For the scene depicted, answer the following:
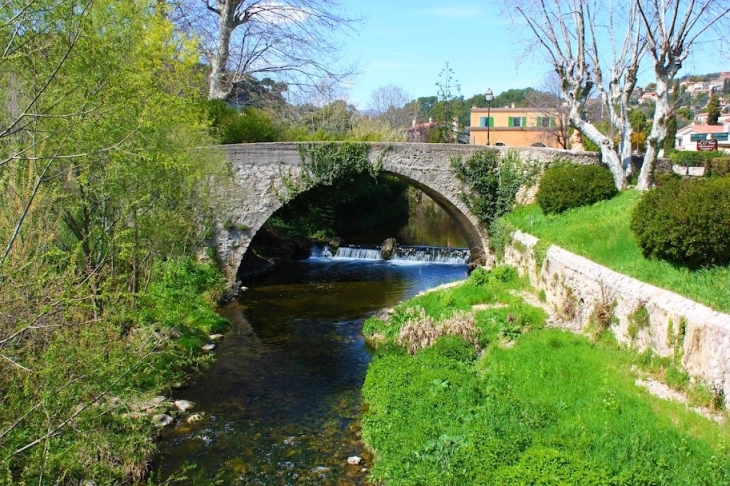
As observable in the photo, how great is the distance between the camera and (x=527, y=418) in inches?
336

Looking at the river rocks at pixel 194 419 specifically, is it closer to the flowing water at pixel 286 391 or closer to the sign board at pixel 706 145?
the flowing water at pixel 286 391

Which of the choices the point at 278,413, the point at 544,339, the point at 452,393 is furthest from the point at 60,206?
the point at 544,339

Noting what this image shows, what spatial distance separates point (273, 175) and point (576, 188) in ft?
30.1

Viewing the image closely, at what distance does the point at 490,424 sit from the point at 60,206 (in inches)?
287

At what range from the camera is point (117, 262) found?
1151cm

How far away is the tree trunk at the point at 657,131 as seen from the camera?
1600 cm

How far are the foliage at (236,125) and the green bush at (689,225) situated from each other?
1373cm

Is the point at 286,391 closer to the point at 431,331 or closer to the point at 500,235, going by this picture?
the point at 431,331

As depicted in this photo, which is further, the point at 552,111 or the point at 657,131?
the point at 552,111

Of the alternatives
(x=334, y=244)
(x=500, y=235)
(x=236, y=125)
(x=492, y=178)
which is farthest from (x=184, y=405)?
(x=334, y=244)

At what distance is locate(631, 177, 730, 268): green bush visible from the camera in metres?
10.0

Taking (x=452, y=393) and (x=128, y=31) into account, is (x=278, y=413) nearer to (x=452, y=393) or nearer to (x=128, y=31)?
(x=452, y=393)

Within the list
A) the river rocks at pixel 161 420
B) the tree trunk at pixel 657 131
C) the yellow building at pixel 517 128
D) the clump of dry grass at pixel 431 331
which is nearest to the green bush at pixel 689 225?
the clump of dry grass at pixel 431 331

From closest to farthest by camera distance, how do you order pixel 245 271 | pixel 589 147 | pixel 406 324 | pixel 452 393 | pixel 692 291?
pixel 692 291 → pixel 452 393 → pixel 406 324 → pixel 245 271 → pixel 589 147
